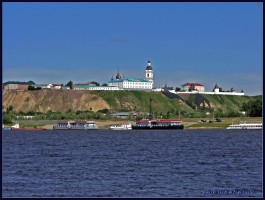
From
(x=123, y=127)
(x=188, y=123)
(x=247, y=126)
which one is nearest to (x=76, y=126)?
(x=123, y=127)

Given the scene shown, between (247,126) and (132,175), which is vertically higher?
(247,126)

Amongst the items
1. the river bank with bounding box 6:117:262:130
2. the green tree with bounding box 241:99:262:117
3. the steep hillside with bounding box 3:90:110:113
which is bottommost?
the river bank with bounding box 6:117:262:130

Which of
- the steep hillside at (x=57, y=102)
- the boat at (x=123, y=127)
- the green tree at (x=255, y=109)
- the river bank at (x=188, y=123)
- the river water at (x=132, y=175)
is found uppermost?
the steep hillside at (x=57, y=102)

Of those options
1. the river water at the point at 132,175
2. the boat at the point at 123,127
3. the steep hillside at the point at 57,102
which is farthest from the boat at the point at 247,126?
the steep hillside at the point at 57,102

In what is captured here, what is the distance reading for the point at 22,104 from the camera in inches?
7746

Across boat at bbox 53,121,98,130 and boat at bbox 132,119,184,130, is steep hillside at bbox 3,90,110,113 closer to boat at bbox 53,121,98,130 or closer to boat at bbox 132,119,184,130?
boat at bbox 53,121,98,130

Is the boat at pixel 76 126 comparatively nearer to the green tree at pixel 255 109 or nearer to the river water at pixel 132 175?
Result: the green tree at pixel 255 109

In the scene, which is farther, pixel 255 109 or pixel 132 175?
pixel 255 109

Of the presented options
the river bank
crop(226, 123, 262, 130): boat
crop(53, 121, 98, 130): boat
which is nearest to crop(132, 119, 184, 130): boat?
the river bank

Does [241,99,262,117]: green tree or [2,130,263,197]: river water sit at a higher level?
[241,99,262,117]: green tree

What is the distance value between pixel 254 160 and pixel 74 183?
1548 cm

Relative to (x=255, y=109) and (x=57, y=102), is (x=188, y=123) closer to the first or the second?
(x=255, y=109)

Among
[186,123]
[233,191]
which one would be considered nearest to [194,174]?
[233,191]

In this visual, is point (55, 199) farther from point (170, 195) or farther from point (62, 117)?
point (62, 117)
